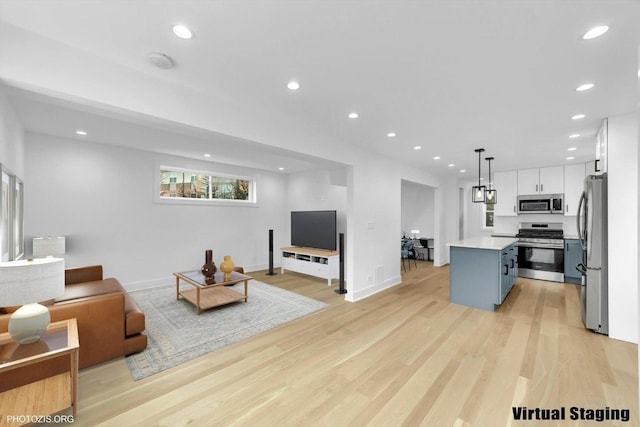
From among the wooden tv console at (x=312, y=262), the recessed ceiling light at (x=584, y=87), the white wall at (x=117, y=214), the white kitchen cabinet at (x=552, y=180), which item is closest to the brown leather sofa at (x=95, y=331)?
the white wall at (x=117, y=214)

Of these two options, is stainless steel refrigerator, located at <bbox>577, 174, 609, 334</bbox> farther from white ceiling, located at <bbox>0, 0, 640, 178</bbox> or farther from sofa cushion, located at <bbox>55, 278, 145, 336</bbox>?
sofa cushion, located at <bbox>55, 278, 145, 336</bbox>

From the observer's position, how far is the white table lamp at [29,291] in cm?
167

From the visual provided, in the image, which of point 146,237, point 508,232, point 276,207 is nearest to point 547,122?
point 508,232

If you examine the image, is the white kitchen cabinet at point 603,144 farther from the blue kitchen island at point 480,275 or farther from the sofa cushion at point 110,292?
the sofa cushion at point 110,292

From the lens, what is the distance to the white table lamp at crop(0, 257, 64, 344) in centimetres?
167

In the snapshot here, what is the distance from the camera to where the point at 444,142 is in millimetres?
4254

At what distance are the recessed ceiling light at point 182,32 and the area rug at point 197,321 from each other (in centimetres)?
277

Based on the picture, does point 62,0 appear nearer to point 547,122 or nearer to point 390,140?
point 390,140

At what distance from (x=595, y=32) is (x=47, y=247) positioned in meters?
6.00

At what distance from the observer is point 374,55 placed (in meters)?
2.00

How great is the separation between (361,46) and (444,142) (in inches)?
115

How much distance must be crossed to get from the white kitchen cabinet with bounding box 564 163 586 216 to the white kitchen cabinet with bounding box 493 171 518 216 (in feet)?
2.93

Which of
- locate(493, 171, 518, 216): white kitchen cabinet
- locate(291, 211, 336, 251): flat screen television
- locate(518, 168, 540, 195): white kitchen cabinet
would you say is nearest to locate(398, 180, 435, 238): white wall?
locate(493, 171, 518, 216): white kitchen cabinet

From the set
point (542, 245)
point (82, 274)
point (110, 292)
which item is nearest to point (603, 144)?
point (542, 245)
